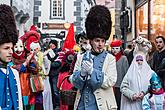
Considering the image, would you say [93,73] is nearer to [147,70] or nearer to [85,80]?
[85,80]

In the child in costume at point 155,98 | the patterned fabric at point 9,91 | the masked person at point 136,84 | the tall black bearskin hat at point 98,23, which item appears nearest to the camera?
the patterned fabric at point 9,91

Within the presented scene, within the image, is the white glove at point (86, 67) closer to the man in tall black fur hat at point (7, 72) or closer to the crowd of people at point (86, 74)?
the crowd of people at point (86, 74)

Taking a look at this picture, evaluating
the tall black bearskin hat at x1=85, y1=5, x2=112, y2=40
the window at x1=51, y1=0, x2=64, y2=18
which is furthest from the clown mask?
the window at x1=51, y1=0, x2=64, y2=18

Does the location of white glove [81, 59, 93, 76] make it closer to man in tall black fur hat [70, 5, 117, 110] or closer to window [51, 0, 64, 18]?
man in tall black fur hat [70, 5, 117, 110]

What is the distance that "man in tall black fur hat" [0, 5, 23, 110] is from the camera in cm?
429

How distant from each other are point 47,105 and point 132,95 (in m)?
3.47

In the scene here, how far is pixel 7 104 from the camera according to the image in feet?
14.0

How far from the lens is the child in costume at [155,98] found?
639 centimetres

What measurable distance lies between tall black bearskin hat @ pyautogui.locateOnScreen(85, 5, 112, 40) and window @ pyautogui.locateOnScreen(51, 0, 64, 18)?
29313 millimetres

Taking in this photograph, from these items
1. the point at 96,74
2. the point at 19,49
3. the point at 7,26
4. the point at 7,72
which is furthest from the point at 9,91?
the point at 19,49

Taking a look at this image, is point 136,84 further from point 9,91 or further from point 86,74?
point 9,91

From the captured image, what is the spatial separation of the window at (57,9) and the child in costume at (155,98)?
28.5 meters

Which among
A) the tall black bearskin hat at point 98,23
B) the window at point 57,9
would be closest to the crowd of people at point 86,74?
the tall black bearskin hat at point 98,23

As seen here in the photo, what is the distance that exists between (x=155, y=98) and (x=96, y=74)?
1.79m
